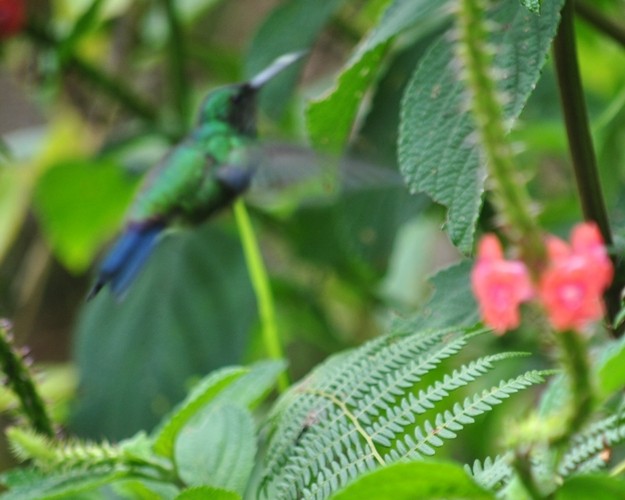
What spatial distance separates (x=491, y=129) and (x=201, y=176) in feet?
3.25

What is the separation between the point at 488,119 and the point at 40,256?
7.96 ft

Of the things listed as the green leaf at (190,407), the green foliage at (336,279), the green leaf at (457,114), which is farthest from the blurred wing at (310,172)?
the green leaf at (190,407)

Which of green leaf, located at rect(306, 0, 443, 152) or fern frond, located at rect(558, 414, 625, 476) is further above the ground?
green leaf, located at rect(306, 0, 443, 152)

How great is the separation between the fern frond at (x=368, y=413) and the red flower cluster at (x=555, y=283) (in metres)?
0.20

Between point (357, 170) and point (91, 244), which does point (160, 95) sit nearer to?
point (91, 244)

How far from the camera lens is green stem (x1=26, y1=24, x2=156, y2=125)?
5.79ft

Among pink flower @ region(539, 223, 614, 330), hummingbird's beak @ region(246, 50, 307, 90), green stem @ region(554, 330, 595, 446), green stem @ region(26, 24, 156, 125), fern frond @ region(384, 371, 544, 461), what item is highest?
green stem @ region(26, 24, 156, 125)

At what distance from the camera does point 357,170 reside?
1.05 metres

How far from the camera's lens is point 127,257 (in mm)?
1259

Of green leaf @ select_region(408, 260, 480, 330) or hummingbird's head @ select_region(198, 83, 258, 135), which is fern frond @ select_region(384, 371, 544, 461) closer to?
green leaf @ select_region(408, 260, 480, 330)

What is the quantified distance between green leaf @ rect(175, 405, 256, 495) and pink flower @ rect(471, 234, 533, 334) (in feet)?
1.22

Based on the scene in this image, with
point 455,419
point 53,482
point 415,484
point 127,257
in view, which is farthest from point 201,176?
point 415,484

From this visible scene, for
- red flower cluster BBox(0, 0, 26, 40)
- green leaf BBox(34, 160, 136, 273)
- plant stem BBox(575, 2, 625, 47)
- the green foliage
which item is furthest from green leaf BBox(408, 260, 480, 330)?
green leaf BBox(34, 160, 136, 273)

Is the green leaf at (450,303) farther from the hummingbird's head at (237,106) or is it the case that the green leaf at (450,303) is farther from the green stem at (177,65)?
the green stem at (177,65)
